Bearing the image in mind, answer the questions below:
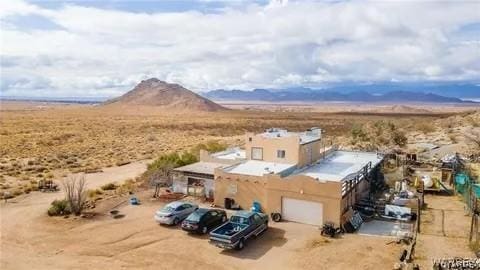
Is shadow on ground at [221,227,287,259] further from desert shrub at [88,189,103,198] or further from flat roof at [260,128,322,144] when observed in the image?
desert shrub at [88,189,103,198]

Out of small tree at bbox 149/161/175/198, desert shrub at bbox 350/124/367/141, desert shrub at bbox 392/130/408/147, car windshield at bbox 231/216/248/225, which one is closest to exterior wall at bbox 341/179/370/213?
car windshield at bbox 231/216/248/225

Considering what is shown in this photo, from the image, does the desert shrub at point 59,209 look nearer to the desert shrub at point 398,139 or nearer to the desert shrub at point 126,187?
the desert shrub at point 126,187

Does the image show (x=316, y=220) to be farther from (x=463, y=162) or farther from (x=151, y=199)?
(x=463, y=162)

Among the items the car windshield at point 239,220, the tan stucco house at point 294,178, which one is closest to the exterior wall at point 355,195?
the tan stucco house at point 294,178

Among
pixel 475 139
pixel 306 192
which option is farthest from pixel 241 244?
pixel 475 139

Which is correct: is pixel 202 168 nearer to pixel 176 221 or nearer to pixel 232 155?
pixel 232 155

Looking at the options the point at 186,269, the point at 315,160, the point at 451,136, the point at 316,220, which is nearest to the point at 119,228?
the point at 186,269
